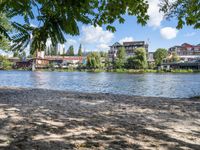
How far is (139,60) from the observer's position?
12400 centimetres

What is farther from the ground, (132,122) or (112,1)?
(112,1)

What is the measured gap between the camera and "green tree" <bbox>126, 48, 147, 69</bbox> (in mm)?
120844

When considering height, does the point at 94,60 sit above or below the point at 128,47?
below

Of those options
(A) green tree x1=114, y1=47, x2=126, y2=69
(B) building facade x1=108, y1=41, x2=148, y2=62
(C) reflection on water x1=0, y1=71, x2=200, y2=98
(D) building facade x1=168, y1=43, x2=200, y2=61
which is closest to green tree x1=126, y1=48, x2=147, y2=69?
(A) green tree x1=114, y1=47, x2=126, y2=69

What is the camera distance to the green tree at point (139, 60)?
120844 millimetres

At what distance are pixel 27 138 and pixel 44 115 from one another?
3.16m

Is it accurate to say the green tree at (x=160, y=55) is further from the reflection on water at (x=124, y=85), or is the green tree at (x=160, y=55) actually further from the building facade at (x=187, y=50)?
the reflection on water at (x=124, y=85)

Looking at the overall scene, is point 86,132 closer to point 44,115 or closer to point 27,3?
point 44,115

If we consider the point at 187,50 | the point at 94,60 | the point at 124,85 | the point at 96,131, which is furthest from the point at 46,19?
the point at 187,50

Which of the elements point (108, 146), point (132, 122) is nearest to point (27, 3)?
point (108, 146)

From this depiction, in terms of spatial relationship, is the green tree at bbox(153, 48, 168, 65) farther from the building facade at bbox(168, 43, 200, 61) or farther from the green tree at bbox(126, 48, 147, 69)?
the building facade at bbox(168, 43, 200, 61)

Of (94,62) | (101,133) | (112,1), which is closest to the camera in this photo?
(112,1)

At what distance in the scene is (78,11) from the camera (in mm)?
3221

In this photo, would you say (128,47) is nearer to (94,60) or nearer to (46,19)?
(94,60)
